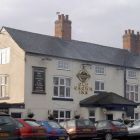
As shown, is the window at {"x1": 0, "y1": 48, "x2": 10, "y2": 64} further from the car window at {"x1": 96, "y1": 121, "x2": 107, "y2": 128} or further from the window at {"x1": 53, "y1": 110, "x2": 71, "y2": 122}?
the car window at {"x1": 96, "y1": 121, "x2": 107, "y2": 128}

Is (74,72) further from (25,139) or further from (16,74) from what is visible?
(25,139)

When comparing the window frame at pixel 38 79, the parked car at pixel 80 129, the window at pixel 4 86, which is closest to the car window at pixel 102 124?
the parked car at pixel 80 129

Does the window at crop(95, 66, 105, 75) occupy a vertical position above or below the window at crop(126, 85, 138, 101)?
above

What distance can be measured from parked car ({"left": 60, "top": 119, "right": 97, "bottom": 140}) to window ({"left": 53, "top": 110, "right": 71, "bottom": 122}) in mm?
11244

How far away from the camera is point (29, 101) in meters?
37.6

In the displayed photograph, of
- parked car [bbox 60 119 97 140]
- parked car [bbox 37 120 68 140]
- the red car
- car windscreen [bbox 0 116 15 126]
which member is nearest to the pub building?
parked car [bbox 60 119 97 140]

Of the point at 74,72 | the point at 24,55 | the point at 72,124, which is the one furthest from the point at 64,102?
the point at 72,124

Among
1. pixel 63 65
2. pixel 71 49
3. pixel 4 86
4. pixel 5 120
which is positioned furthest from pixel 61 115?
pixel 5 120

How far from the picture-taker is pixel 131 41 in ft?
172

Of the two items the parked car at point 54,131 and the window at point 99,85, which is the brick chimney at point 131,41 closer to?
the window at point 99,85

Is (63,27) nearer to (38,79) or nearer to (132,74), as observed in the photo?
(132,74)

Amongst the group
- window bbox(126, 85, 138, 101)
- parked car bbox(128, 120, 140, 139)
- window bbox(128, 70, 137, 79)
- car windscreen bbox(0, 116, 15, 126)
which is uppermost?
window bbox(128, 70, 137, 79)

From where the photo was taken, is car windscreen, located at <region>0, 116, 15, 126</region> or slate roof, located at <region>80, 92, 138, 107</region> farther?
slate roof, located at <region>80, 92, 138, 107</region>

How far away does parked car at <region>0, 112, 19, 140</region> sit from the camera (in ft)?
55.2
